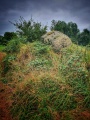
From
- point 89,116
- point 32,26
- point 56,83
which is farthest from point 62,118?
point 32,26

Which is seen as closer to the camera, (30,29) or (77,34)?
(30,29)

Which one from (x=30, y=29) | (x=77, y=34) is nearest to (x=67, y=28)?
(x=77, y=34)

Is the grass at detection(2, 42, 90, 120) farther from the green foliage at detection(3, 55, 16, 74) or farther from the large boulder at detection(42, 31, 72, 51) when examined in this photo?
the large boulder at detection(42, 31, 72, 51)

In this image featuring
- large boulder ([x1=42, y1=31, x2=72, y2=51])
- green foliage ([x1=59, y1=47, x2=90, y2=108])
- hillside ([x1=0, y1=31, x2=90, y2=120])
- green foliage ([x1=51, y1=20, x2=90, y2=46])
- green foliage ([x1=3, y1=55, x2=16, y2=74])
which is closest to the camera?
hillside ([x1=0, y1=31, x2=90, y2=120])

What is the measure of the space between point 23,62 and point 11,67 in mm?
597

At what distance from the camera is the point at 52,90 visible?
4.84 meters

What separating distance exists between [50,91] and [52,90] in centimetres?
8

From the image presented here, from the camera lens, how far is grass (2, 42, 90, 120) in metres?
4.34

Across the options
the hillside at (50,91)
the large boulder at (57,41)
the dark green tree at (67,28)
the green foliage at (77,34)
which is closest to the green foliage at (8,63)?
the hillside at (50,91)

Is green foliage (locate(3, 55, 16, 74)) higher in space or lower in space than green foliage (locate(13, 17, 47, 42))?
lower

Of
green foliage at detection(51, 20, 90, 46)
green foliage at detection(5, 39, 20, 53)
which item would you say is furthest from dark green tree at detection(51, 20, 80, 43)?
green foliage at detection(5, 39, 20, 53)

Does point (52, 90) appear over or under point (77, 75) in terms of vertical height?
under

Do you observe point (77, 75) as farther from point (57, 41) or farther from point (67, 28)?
point (67, 28)

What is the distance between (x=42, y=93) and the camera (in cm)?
468
